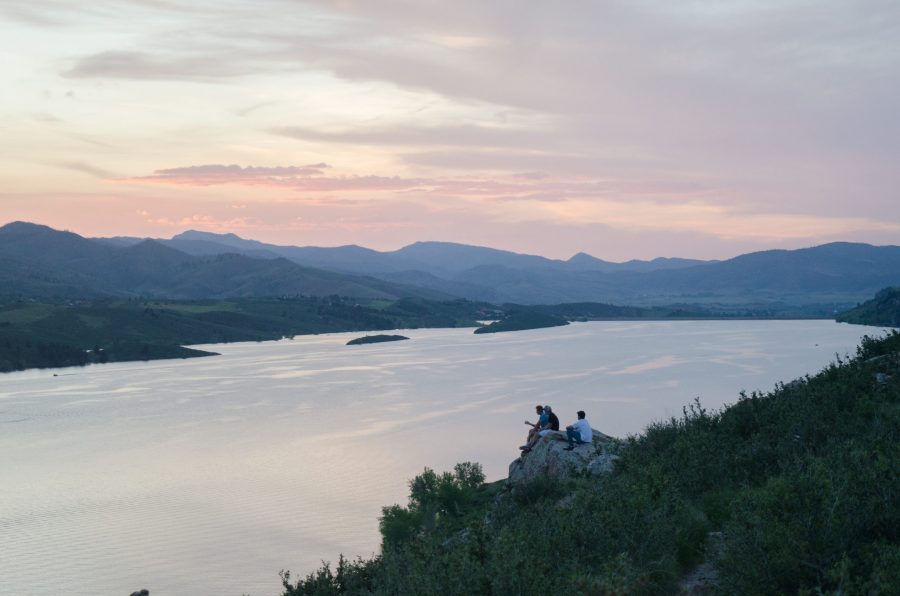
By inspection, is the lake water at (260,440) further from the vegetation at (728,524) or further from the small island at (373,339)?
the small island at (373,339)

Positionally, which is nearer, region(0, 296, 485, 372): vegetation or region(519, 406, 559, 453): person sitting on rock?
region(519, 406, 559, 453): person sitting on rock

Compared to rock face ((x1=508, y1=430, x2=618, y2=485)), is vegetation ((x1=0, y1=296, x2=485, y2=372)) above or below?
above

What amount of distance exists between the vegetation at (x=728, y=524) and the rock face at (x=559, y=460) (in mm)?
2347

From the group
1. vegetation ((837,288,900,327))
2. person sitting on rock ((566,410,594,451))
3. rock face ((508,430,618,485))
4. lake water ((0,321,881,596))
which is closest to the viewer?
rock face ((508,430,618,485))

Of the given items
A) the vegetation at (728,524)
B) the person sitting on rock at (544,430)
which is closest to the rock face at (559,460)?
the person sitting on rock at (544,430)

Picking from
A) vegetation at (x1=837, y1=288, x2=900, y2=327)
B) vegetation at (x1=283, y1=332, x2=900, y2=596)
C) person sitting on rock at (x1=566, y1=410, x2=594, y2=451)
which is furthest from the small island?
vegetation at (x1=283, y1=332, x2=900, y2=596)

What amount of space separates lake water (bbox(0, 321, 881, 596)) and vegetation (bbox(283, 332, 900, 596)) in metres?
22.7

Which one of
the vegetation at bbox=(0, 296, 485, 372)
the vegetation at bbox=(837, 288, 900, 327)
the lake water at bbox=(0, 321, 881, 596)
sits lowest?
the lake water at bbox=(0, 321, 881, 596)

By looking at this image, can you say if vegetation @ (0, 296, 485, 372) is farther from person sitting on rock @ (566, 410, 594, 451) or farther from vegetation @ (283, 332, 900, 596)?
vegetation @ (283, 332, 900, 596)

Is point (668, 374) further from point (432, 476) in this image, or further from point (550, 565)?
point (550, 565)

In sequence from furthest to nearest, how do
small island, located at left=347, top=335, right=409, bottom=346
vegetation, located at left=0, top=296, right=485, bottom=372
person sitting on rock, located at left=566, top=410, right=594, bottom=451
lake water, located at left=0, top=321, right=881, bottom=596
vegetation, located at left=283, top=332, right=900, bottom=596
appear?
small island, located at left=347, top=335, right=409, bottom=346, vegetation, located at left=0, top=296, right=485, bottom=372, lake water, located at left=0, top=321, right=881, bottom=596, person sitting on rock, located at left=566, top=410, right=594, bottom=451, vegetation, located at left=283, top=332, right=900, bottom=596

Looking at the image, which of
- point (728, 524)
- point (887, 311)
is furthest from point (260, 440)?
point (887, 311)

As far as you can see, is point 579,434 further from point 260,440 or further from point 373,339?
point 373,339

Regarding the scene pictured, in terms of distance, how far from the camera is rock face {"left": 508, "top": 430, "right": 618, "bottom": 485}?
25.8m
